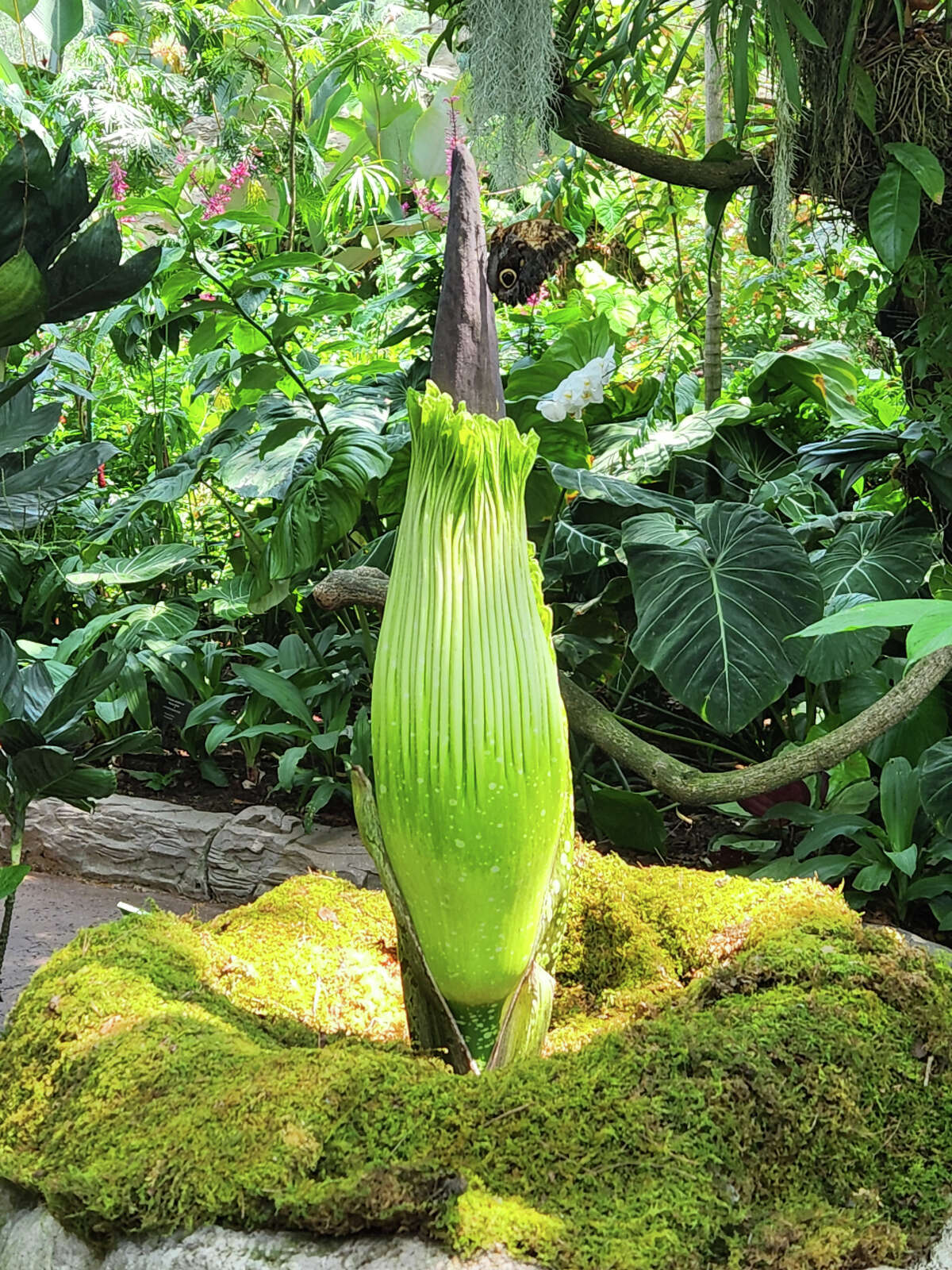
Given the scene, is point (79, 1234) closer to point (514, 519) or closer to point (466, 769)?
point (466, 769)

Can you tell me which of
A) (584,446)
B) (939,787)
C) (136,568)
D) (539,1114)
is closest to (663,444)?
(584,446)

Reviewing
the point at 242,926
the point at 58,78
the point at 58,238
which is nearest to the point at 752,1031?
the point at 242,926

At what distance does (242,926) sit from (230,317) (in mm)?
2137

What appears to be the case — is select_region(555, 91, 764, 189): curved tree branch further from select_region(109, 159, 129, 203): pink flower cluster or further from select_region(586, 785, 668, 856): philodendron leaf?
select_region(109, 159, 129, 203): pink flower cluster

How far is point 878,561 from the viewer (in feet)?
9.12

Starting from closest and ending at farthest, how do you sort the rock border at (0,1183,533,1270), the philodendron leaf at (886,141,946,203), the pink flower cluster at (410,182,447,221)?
the rock border at (0,1183,533,1270) < the philodendron leaf at (886,141,946,203) < the pink flower cluster at (410,182,447,221)

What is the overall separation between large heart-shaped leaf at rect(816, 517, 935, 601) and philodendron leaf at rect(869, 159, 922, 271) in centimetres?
79

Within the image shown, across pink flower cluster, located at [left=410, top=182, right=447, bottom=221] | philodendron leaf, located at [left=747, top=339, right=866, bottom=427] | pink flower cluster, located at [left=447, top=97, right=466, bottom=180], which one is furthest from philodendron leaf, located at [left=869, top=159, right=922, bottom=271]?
pink flower cluster, located at [left=410, top=182, right=447, bottom=221]

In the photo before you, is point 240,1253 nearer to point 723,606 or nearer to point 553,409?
point 723,606

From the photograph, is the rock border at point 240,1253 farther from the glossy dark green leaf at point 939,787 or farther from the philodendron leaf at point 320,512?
the philodendron leaf at point 320,512

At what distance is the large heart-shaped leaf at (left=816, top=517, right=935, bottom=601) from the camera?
2725mm

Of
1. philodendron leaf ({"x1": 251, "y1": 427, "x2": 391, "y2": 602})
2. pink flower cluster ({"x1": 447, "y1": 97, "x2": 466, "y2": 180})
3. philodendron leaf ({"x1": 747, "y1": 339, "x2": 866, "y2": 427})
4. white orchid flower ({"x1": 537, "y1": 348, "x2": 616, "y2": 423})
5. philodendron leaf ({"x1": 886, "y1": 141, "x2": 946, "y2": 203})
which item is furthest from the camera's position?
philodendron leaf ({"x1": 747, "y1": 339, "x2": 866, "y2": 427})

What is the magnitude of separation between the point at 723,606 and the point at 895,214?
2.90 feet

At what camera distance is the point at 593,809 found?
2834mm
